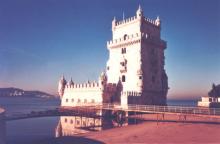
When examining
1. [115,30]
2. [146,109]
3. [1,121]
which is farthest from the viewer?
[115,30]

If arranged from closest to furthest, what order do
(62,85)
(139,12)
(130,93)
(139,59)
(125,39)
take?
1. (130,93)
2. (139,59)
3. (139,12)
4. (125,39)
5. (62,85)

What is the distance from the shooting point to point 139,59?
47969 mm

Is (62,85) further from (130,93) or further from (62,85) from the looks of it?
(130,93)

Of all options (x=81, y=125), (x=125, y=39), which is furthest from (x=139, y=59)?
(x=81, y=125)

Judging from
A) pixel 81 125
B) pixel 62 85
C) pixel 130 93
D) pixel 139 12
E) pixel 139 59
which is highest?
pixel 139 12

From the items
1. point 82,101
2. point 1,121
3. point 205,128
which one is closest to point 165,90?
point 82,101

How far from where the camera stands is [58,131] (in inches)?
1970

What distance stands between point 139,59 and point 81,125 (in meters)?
17.6

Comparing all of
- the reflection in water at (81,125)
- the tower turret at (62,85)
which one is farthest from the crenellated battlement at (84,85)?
the reflection in water at (81,125)

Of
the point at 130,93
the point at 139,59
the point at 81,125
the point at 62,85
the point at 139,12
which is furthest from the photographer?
the point at 62,85

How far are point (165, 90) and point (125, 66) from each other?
34.6ft

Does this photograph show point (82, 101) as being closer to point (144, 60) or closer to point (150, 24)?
point (144, 60)

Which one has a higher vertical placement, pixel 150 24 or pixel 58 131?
pixel 150 24

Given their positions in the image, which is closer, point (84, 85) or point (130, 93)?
point (130, 93)
